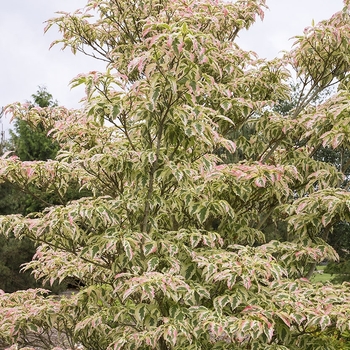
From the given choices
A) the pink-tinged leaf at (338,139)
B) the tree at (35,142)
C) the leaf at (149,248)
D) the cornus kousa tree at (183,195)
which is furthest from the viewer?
the tree at (35,142)

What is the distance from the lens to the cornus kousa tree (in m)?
2.37

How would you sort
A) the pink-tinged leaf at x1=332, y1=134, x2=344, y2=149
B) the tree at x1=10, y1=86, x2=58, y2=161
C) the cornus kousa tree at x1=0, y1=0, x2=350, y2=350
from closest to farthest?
the cornus kousa tree at x1=0, y1=0, x2=350, y2=350
the pink-tinged leaf at x1=332, y1=134, x2=344, y2=149
the tree at x1=10, y1=86, x2=58, y2=161

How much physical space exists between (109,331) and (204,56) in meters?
1.90

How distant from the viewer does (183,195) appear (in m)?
2.78

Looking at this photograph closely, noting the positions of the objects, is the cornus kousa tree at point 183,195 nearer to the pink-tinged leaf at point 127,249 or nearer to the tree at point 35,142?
the pink-tinged leaf at point 127,249

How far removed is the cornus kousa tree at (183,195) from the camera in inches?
93.1

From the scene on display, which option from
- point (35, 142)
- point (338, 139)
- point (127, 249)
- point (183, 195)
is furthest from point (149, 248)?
point (35, 142)

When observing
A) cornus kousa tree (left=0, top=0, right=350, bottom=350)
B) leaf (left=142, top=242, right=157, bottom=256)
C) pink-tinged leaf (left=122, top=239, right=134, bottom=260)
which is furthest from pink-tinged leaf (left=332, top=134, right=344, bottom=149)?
pink-tinged leaf (left=122, top=239, right=134, bottom=260)

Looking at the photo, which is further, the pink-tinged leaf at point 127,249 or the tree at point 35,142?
the tree at point 35,142

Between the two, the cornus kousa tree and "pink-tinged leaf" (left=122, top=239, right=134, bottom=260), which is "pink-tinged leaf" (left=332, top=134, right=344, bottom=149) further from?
"pink-tinged leaf" (left=122, top=239, right=134, bottom=260)

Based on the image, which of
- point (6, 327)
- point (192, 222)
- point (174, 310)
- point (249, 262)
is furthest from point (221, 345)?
point (6, 327)

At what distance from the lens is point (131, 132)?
278cm

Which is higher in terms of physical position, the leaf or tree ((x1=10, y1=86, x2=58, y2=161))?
tree ((x1=10, y1=86, x2=58, y2=161))

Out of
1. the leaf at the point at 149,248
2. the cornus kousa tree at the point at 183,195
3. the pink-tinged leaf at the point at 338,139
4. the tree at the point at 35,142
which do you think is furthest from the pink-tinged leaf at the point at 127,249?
the tree at the point at 35,142
